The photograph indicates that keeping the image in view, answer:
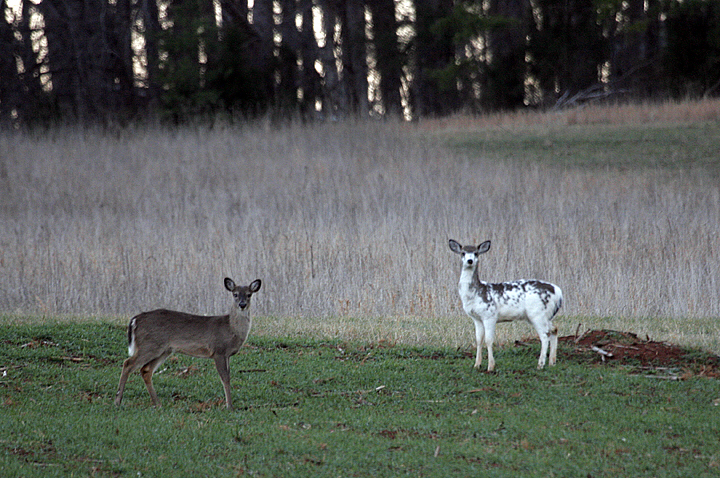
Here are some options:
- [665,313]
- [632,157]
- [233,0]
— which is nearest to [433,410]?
[665,313]

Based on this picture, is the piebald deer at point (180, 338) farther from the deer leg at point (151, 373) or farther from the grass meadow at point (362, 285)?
the grass meadow at point (362, 285)

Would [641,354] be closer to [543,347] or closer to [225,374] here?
[543,347]

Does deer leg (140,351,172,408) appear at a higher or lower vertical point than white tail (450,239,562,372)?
lower

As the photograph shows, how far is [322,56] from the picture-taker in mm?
30938

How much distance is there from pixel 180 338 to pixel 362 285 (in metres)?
6.01

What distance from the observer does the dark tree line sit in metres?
29.2

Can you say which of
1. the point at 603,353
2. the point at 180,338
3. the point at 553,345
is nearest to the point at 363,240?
the point at 603,353

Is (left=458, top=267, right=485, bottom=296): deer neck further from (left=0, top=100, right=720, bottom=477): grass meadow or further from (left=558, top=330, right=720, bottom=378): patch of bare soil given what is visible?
(left=558, top=330, right=720, bottom=378): patch of bare soil

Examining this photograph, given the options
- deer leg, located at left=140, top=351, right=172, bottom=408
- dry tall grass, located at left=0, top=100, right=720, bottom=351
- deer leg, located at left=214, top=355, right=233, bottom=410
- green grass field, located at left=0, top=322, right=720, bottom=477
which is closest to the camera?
green grass field, located at left=0, top=322, right=720, bottom=477

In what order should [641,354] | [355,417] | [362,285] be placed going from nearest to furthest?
[355,417]
[641,354]
[362,285]

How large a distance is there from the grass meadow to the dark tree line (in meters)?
3.77

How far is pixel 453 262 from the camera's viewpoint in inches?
512

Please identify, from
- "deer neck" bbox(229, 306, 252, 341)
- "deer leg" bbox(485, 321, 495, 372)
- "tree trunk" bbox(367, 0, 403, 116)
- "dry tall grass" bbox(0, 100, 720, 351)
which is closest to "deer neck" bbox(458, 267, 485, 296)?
"deer leg" bbox(485, 321, 495, 372)

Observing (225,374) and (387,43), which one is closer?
(225,374)
